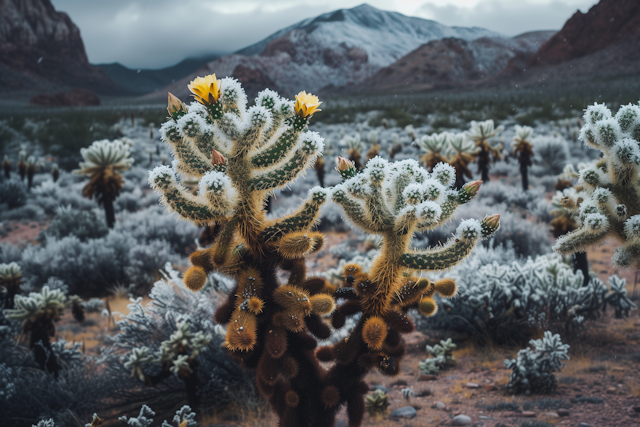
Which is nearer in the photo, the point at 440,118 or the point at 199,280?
the point at 199,280

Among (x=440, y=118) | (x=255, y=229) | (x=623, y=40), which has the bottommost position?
(x=255, y=229)

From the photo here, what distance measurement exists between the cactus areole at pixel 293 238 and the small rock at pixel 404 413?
45.4 inches

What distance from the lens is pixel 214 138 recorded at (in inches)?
70.9

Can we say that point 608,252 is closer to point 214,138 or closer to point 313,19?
point 214,138

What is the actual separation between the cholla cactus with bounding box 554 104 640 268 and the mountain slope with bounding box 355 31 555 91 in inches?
2380

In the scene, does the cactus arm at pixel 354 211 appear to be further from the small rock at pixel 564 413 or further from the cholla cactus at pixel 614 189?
the small rock at pixel 564 413

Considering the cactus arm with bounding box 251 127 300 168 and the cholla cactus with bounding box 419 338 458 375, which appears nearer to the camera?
the cactus arm with bounding box 251 127 300 168

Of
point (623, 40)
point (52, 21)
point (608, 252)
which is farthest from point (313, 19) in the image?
point (608, 252)

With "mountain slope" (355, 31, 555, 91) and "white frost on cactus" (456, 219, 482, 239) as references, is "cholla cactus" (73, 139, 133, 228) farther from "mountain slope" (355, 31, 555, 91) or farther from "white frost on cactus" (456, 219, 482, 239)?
"mountain slope" (355, 31, 555, 91)

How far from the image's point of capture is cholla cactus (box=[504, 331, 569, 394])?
3.09 m

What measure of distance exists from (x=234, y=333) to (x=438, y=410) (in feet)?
6.73

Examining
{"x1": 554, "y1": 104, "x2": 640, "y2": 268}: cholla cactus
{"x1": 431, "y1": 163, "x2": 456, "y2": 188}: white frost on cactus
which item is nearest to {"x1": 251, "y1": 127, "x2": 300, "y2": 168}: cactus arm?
{"x1": 431, "y1": 163, "x2": 456, "y2": 188}: white frost on cactus

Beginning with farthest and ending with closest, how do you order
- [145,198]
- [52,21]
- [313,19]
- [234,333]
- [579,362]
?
[52,21], [313,19], [145,198], [579,362], [234,333]

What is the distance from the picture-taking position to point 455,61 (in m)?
63.9
